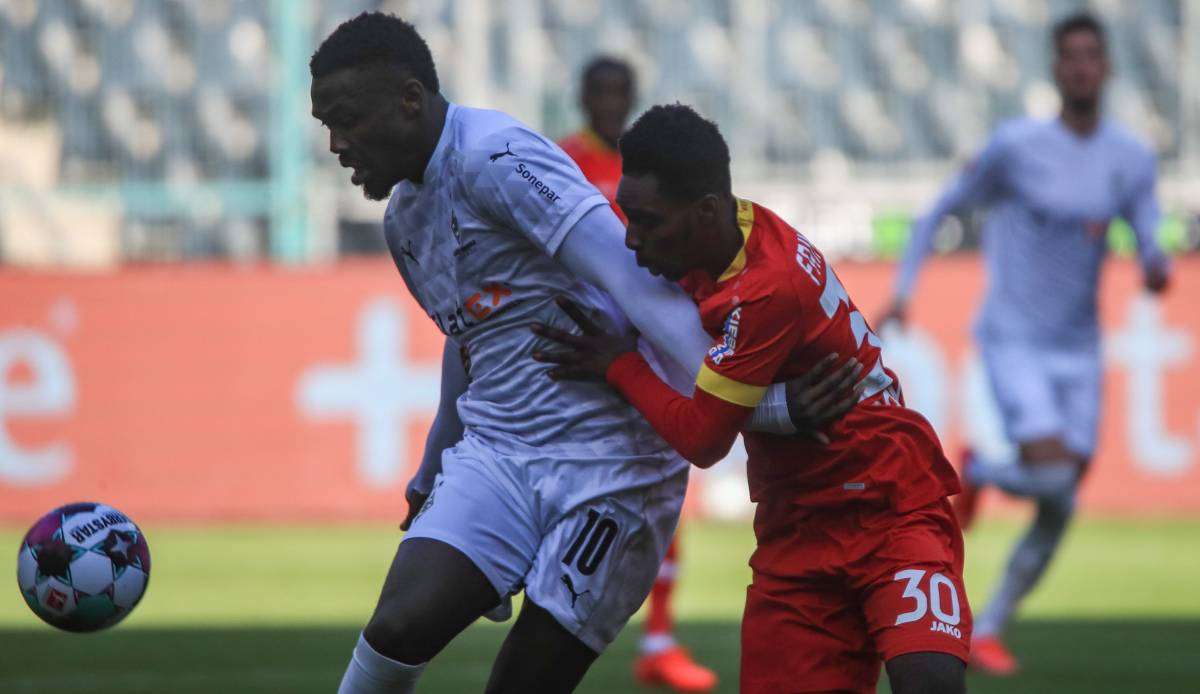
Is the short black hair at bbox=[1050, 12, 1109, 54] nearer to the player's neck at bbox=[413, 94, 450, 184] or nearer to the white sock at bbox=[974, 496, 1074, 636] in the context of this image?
the white sock at bbox=[974, 496, 1074, 636]

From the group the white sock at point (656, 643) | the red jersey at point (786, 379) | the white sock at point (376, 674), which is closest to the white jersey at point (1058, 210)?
the white sock at point (656, 643)

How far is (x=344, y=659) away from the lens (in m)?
7.65

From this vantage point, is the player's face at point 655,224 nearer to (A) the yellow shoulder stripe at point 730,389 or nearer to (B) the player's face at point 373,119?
(A) the yellow shoulder stripe at point 730,389

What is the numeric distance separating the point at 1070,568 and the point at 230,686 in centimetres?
618

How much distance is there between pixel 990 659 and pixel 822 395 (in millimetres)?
3679

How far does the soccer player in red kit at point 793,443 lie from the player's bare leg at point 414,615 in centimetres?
54

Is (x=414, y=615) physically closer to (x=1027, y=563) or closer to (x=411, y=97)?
(x=411, y=97)

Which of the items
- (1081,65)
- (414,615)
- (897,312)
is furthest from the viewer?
(1081,65)

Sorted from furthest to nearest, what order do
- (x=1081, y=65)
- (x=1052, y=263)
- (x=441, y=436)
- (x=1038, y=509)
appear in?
(x=1052, y=263), (x=1038, y=509), (x=1081, y=65), (x=441, y=436)

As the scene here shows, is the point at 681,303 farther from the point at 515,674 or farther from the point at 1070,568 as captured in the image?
the point at 1070,568

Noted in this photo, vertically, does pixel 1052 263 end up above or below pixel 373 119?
below

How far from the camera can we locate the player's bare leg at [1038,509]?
7492 millimetres

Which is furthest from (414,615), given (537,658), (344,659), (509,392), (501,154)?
(344,659)

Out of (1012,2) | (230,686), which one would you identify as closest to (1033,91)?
(1012,2)
